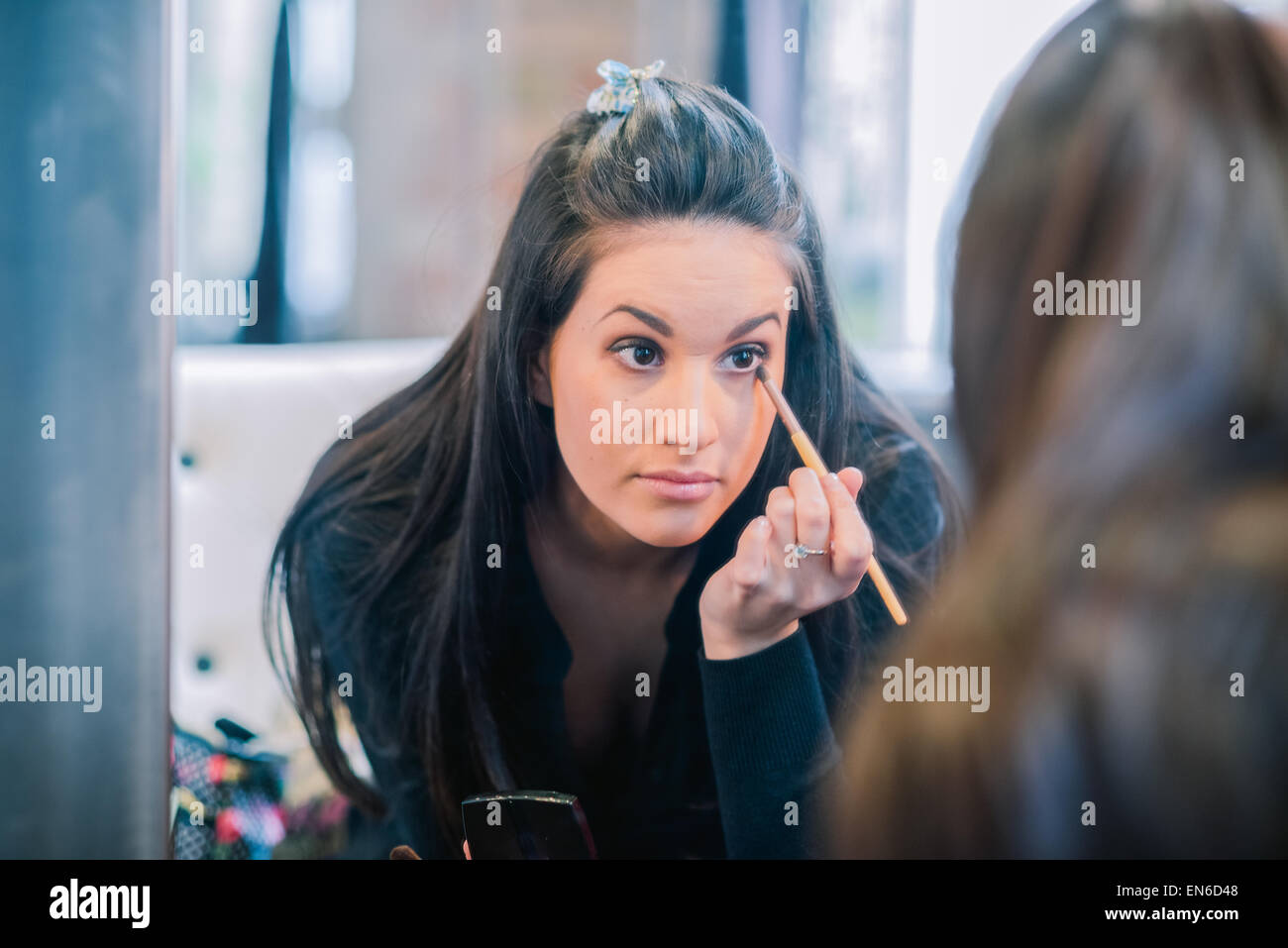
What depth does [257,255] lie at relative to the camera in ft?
3.93

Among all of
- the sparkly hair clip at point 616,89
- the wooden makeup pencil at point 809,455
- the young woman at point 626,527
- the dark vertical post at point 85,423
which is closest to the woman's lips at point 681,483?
the young woman at point 626,527

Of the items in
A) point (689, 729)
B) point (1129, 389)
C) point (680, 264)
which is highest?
point (680, 264)

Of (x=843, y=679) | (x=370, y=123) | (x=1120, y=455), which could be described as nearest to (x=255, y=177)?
(x=370, y=123)

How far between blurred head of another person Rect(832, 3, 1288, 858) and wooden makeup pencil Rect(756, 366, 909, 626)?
0.16ft

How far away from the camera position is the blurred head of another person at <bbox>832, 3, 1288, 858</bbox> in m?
0.90

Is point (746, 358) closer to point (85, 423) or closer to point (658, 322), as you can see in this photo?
point (658, 322)

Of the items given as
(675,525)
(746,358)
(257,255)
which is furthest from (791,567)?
(257,255)

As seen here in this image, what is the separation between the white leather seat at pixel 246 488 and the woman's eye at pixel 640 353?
243 mm

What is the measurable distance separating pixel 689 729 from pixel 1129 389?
26.2 inches

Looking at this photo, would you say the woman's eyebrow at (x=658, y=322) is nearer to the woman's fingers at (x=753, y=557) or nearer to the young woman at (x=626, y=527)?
the young woman at (x=626, y=527)

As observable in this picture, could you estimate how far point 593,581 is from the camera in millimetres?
1197

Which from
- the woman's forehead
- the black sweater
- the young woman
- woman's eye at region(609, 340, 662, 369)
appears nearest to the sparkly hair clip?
the young woman
